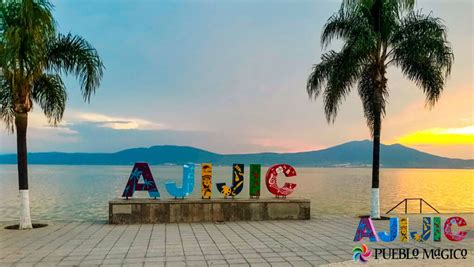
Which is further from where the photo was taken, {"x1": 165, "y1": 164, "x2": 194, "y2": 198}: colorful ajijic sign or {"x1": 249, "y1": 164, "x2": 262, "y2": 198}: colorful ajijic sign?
{"x1": 249, "y1": 164, "x2": 262, "y2": 198}: colorful ajijic sign

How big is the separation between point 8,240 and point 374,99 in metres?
12.2

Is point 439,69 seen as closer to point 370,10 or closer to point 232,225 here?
point 370,10

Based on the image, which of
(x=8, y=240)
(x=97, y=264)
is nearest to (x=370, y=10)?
(x=97, y=264)

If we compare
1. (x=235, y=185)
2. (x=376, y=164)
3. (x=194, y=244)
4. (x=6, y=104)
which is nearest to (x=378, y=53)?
(x=376, y=164)

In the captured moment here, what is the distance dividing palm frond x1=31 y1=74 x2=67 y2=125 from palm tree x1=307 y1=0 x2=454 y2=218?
9336mm

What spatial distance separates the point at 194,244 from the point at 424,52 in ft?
32.9

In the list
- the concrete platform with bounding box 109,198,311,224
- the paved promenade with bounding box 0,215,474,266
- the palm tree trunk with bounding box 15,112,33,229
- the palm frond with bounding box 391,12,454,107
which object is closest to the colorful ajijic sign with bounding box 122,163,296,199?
the concrete platform with bounding box 109,198,311,224

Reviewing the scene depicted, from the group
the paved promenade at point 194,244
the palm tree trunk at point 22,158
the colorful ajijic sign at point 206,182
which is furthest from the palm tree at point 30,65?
the colorful ajijic sign at point 206,182

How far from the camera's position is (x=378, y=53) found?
1545 cm

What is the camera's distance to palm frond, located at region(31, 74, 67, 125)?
1391 centimetres

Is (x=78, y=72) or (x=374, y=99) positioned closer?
(x=78, y=72)

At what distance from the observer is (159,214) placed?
14.3 meters

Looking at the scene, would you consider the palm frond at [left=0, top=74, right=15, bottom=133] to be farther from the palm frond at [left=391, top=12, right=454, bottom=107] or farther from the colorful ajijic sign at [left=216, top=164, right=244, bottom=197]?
the palm frond at [left=391, top=12, right=454, bottom=107]

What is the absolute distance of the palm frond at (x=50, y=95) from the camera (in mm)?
13906
